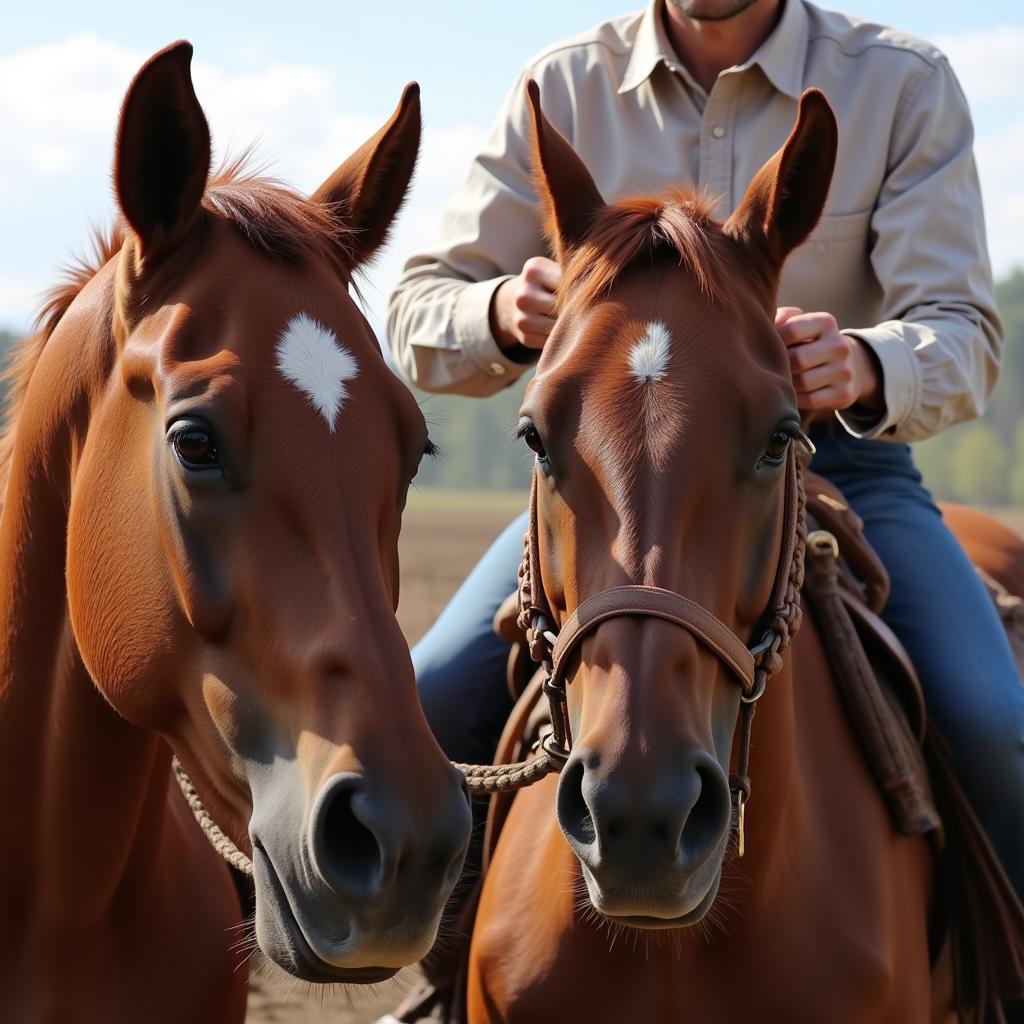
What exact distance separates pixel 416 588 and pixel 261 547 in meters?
22.0

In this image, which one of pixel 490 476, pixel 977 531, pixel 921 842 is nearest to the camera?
pixel 921 842

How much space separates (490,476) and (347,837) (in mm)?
113927

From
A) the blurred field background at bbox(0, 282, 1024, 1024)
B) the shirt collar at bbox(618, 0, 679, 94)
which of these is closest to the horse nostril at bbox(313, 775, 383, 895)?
the blurred field background at bbox(0, 282, 1024, 1024)

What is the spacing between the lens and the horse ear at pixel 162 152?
270 centimetres

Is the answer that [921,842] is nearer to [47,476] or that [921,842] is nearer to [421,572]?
[47,476]

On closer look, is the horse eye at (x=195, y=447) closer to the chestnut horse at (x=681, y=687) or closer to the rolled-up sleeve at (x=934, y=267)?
the chestnut horse at (x=681, y=687)

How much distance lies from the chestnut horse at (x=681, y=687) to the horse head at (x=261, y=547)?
398 millimetres

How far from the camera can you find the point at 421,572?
28125 mm

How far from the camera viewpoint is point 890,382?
3635 mm

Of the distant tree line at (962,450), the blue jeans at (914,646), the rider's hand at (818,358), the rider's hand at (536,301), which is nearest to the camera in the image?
the rider's hand at (818,358)

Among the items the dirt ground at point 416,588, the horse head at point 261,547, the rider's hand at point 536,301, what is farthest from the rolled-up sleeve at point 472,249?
the horse head at point 261,547

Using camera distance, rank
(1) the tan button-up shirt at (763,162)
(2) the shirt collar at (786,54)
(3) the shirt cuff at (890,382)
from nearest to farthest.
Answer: (3) the shirt cuff at (890,382)
(1) the tan button-up shirt at (763,162)
(2) the shirt collar at (786,54)

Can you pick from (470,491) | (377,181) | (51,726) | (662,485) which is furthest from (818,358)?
(470,491)

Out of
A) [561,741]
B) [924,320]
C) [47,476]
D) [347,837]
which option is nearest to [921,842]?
[561,741]
